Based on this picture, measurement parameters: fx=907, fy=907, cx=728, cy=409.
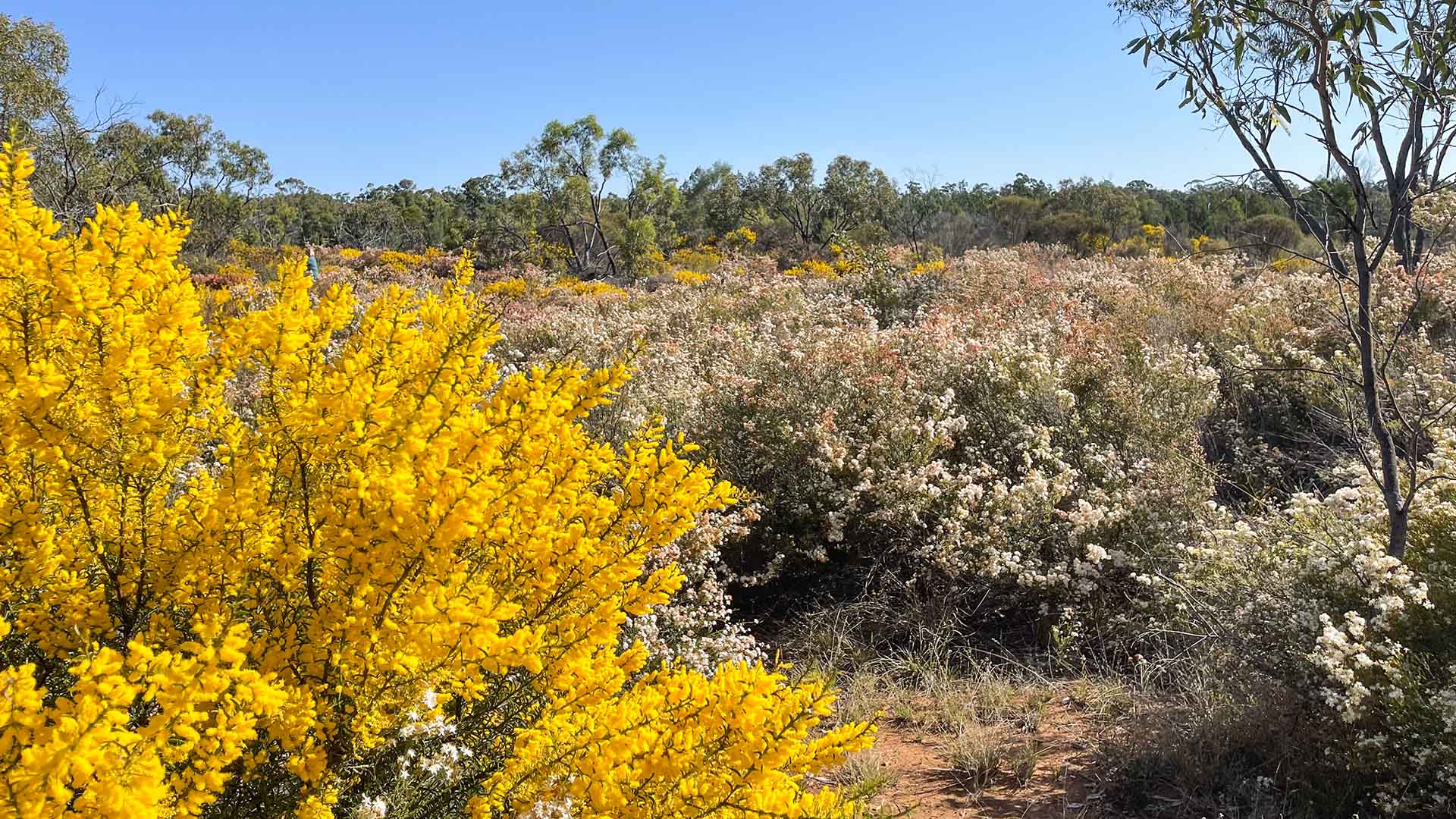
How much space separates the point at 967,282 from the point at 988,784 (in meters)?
8.68

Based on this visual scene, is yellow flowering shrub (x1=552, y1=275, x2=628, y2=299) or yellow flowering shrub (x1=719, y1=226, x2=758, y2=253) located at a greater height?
yellow flowering shrub (x1=719, y1=226, x2=758, y2=253)

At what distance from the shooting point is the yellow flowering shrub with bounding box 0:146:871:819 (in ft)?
6.30

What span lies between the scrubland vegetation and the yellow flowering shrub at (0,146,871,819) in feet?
0.03

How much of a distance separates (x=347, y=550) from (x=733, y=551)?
3421 mm

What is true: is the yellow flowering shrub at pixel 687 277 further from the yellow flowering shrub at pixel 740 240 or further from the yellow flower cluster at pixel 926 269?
the yellow flowering shrub at pixel 740 240

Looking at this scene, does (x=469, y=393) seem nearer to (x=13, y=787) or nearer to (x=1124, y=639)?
(x=13, y=787)

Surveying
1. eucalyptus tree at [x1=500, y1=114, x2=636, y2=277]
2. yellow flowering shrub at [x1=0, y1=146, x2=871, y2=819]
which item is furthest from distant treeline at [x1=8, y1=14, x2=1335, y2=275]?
yellow flowering shrub at [x1=0, y1=146, x2=871, y2=819]

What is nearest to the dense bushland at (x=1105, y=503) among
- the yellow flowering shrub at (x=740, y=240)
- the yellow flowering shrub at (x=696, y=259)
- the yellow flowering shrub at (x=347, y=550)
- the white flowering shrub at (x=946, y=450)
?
the white flowering shrub at (x=946, y=450)

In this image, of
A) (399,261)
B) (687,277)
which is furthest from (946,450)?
(399,261)

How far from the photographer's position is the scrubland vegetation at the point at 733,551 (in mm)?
1936

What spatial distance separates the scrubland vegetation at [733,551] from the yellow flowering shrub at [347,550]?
11 millimetres

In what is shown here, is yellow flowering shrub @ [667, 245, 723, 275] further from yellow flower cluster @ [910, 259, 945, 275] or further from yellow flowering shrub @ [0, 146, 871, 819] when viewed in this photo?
yellow flowering shrub @ [0, 146, 871, 819]

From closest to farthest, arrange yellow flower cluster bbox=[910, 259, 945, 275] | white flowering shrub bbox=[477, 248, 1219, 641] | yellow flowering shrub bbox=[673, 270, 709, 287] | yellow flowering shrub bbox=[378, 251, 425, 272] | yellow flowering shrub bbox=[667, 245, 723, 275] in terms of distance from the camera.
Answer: white flowering shrub bbox=[477, 248, 1219, 641] < yellow flower cluster bbox=[910, 259, 945, 275] < yellow flowering shrub bbox=[673, 270, 709, 287] < yellow flowering shrub bbox=[667, 245, 723, 275] < yellow flowering shrub bbox=[378, 251, 425, 272]

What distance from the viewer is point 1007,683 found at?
4172mm
